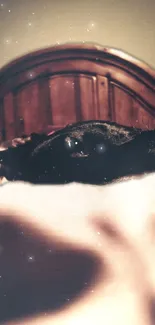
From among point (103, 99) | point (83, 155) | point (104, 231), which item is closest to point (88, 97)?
point (103, 99)

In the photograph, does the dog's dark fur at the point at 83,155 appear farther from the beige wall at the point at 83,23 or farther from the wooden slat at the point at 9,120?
the beige wall at the point at 83,23

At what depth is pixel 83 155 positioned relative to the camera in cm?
125

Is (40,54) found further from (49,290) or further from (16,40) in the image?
(49,290)

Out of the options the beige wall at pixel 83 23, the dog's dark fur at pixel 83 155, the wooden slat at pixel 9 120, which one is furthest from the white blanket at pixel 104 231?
the beige wall at pixel 83 23

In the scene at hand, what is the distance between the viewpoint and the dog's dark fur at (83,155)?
1.24 meters

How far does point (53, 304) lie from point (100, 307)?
120 mm

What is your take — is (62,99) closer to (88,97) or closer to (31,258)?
(88,97)

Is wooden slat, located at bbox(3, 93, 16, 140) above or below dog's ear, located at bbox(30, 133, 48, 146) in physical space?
above

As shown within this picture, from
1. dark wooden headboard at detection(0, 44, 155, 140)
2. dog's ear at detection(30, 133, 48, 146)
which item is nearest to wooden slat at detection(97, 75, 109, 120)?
dark wooden headboard at detection(0, 44, 155, 140)

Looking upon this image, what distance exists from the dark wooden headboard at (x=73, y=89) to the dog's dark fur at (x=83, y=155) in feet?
0.09

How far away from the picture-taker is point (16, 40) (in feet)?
4.06

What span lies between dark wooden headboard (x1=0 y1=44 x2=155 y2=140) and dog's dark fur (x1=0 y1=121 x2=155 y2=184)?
3 cm

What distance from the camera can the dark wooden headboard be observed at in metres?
1.23

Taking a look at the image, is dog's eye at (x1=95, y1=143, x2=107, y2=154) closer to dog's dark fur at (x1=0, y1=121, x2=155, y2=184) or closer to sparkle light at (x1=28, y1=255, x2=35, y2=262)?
dog's dark fur at (x1=0, y1=121, x2=155, y2=184)
